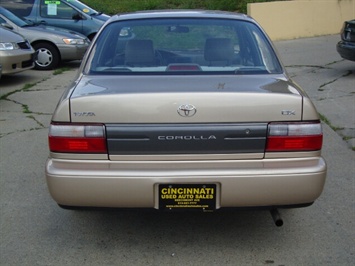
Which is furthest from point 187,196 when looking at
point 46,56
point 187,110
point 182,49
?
point 46,56

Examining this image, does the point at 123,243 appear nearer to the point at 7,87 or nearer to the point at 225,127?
the point at 225,127

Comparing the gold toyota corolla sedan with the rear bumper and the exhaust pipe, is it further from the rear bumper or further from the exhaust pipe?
the exhaust pipe

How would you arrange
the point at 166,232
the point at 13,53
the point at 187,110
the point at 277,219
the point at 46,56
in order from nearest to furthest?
the point at 187,110 → the point at 277,219 → the point at 166,232 → the point at 13,53 → the point at 46,56

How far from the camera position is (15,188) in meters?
5.46

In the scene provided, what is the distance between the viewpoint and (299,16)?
19.0m

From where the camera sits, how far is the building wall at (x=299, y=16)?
18.6 m

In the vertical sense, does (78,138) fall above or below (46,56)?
above

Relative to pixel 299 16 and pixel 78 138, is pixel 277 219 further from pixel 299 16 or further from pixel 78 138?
pixel 299 16

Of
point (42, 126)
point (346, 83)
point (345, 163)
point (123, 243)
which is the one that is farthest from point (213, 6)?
point (123, 243)

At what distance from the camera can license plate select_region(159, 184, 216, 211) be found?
143 inches

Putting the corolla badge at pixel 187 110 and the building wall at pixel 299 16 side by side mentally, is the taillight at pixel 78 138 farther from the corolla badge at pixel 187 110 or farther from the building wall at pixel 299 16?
the building wall at pixel 299 16

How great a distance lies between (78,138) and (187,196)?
792mm

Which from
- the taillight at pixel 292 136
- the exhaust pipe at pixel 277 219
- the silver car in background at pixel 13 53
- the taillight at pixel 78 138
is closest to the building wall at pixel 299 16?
the silver car in background at pixel 13 53

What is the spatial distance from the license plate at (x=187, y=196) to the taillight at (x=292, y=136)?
Result: 0.48m
